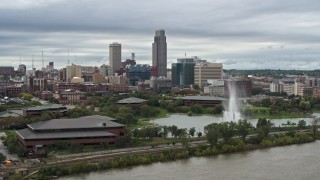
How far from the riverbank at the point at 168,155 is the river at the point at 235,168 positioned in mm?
309

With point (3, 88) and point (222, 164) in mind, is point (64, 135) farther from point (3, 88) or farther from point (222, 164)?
point (3, 88)

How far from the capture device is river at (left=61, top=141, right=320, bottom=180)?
1486 centimetres

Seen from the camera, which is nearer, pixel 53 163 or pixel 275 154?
pixel 53 163

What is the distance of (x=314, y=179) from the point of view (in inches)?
563

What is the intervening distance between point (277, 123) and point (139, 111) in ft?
30.1

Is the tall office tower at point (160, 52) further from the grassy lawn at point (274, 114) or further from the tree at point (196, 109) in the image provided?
the grassy lawn at point (274, 114)

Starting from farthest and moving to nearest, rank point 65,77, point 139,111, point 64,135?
1. point 65,77
2. point 139,111
3. point 64,135

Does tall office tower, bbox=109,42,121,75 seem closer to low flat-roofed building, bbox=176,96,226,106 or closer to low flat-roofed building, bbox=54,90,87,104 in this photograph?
low flat-roofed building, bbox=54,90,87,104

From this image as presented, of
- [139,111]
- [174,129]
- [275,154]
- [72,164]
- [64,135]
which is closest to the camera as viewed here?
[72,164]

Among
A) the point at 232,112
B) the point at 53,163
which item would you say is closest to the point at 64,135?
the point at 53,163

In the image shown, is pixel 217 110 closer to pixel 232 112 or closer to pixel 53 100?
pixel 232 112

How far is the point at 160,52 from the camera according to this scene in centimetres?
8700

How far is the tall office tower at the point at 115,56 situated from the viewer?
283 feet

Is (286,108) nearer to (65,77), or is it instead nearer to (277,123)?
(277,123)
